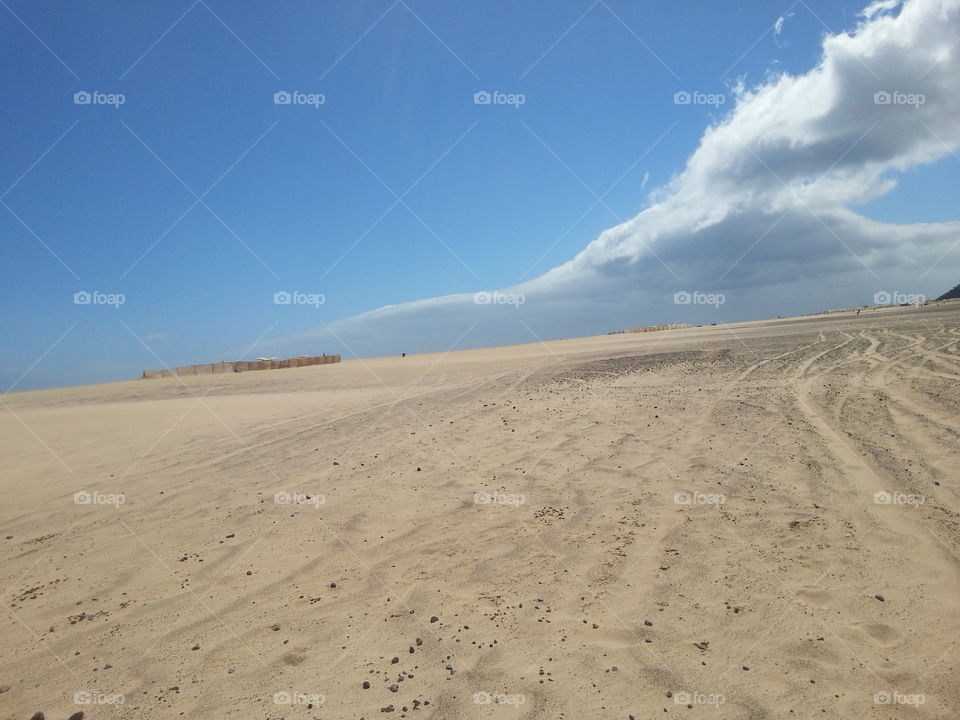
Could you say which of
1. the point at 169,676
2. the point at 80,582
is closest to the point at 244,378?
the point at 80,582

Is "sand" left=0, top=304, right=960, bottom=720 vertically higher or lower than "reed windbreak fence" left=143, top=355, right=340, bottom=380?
lower

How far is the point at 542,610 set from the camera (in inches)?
170

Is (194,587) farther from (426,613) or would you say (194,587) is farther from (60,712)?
(426,613)

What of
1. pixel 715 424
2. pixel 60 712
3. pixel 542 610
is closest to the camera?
pixel 60 712

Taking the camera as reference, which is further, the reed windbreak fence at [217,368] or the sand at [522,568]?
the reed windbreak fence at [217,368]

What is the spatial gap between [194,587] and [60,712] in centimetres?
155

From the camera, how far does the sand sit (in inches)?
138

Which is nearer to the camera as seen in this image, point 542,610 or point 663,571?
point 542,610

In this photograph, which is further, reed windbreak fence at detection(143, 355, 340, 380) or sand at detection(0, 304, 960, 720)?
reed windbreak fence at detection(143, 355, 340, 380)

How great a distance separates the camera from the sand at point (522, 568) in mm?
3518

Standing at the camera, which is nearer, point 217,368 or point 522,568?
point 522,568

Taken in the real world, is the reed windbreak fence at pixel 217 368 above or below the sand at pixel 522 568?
above

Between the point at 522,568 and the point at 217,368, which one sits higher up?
the point at 217,368

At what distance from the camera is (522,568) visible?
4.99 metres
